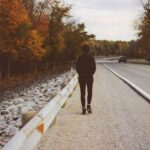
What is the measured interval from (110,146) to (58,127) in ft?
7.94

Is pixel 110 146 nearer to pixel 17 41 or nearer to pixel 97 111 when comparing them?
pixel 97 111

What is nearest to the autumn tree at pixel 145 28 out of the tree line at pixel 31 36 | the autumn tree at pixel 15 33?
the tree line at pixel 31 36

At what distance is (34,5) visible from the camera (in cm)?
6588

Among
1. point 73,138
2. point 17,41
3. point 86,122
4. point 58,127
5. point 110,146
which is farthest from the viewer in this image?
point 17,41

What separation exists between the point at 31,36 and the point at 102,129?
45599 mm

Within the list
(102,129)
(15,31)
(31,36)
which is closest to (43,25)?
(31,36)

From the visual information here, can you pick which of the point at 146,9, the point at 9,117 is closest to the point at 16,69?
the point at 146,9

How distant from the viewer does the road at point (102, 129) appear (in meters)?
8.35

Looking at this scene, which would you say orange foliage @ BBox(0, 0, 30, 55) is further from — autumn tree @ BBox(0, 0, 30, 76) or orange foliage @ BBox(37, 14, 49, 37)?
orange foliage @ BBox(37, 14, 49, 37)

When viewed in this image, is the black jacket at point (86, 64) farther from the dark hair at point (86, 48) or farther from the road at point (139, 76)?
the road at point (139, 76)

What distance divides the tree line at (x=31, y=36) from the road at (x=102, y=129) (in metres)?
33.6

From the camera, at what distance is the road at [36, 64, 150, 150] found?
8352 millimetres

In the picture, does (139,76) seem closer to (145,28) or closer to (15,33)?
(15,33)

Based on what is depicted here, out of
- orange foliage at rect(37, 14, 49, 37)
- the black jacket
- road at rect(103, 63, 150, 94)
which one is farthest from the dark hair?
orange foliage at rect(37, 14, 49, 37)
